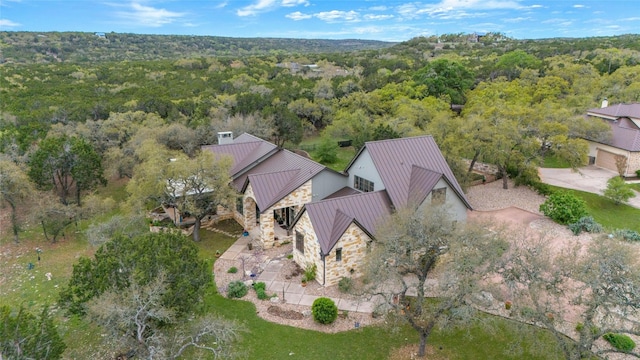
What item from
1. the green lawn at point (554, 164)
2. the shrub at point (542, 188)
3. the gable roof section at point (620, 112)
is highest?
the gable roof section at point (620, 112)

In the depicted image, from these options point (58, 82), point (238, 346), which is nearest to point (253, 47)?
point (58, 82)

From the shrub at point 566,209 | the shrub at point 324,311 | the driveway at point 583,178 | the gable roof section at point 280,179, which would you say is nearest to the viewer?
the shrub at point 324,311

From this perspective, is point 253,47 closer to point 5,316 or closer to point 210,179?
point 210,179

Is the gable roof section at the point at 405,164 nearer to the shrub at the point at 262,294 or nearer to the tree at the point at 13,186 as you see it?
the shrub at the point at 262,294

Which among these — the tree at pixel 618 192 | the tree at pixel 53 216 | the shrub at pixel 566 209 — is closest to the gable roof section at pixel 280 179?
the tree at pixel 53 216

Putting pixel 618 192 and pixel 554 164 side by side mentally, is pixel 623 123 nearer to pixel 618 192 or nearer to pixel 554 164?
pixel 554 164

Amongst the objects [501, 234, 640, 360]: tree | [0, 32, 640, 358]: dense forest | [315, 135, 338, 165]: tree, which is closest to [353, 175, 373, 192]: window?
[0, 32, 640, 358]: dense forest

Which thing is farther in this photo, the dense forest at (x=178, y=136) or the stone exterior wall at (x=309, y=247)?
the stone exterior wall at (x=309, y=247)

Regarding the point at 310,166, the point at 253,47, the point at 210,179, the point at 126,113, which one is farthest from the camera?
the point at 253,47
